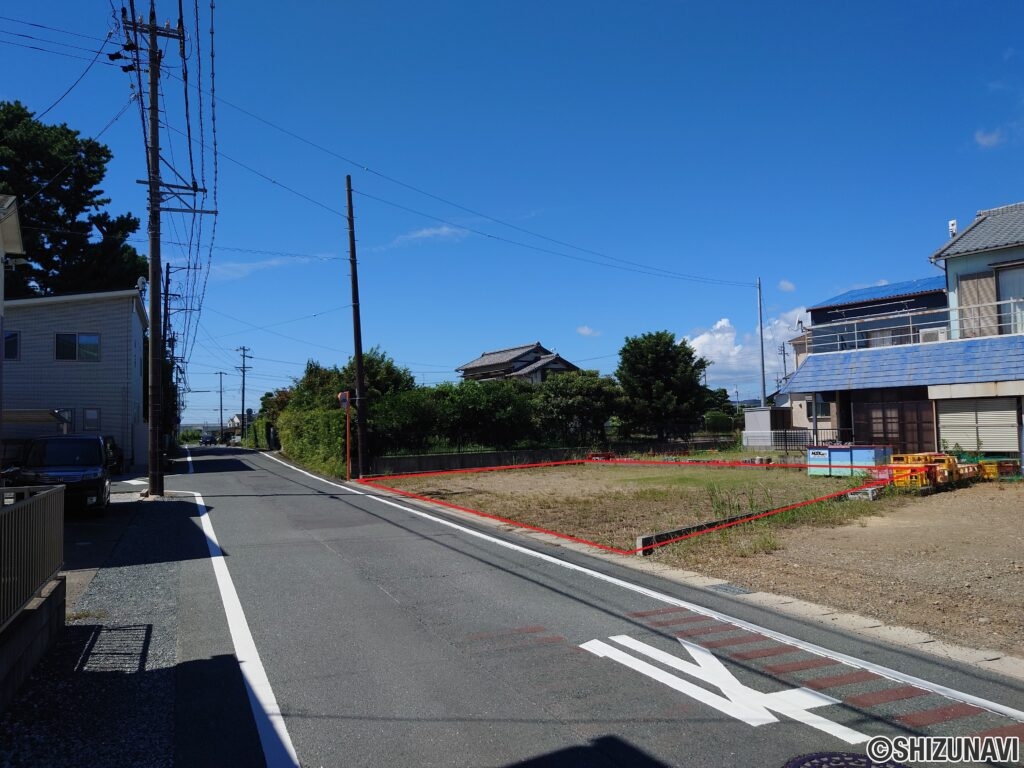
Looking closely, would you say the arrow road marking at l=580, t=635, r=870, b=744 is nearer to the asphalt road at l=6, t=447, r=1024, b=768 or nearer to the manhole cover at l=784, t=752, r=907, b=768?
the asphalt road at l=6, t=447, r=1024, b=768

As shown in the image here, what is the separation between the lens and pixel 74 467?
1474cm

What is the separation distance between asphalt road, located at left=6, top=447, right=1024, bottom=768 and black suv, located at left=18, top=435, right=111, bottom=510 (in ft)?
18.1

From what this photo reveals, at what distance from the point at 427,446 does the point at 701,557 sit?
1970 centimetres

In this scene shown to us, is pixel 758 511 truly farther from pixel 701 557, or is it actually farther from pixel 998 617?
pixel 998 617

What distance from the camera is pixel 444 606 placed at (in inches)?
285

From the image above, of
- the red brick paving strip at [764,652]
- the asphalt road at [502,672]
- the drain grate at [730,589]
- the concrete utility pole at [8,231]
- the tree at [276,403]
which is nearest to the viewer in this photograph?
the asphalt road at [502,672]

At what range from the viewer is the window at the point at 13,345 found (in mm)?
28000

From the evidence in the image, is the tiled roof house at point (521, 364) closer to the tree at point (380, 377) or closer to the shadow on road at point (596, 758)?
the tree at point (380, 377)

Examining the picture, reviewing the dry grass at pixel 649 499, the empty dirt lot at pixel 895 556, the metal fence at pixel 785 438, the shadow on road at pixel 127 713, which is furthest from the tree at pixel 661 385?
the shadow on road at pixel 127 713

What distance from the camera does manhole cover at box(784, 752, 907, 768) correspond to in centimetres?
384

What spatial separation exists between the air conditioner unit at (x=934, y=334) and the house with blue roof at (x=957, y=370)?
34 mm

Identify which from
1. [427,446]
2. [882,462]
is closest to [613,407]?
[427,446]

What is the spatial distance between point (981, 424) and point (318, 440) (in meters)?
25.2

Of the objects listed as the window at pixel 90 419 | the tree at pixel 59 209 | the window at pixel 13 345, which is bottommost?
the window at pixel 90 419
